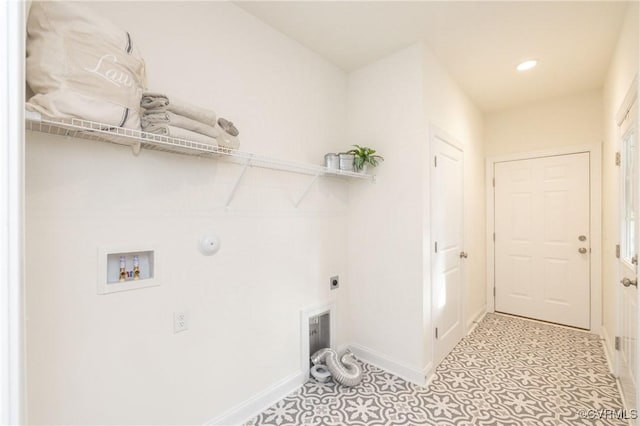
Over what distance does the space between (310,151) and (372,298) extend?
1.35m

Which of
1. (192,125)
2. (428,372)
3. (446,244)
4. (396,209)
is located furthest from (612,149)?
(192,125)

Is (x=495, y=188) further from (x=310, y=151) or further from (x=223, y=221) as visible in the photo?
(x=223, y=221)

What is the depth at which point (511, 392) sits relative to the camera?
2.07 m

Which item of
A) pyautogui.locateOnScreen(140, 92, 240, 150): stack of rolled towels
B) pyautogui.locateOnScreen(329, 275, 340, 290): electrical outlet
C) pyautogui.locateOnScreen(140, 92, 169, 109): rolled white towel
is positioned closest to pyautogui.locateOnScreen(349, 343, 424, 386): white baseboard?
pyautogui.locateOnScreen(329, 275, 340, 290): electrical outlet

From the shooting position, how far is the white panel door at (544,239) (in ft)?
10.5

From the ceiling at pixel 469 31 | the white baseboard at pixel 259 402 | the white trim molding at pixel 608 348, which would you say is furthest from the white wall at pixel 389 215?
the white trim molding at pixel 608 348

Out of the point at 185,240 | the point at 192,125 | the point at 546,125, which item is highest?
the point at 546,125

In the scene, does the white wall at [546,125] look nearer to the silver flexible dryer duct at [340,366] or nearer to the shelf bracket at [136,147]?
the silver flexible dryer duct at [340,366]

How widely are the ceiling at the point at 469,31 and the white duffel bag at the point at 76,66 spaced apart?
1022 millimetres

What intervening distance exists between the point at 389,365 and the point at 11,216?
2.47 metres

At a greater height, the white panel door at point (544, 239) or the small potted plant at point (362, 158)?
the small potted plant at point (362, 158)

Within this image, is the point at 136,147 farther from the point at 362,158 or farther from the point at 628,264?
the point at 628,264

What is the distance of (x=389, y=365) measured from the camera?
237 centimetres

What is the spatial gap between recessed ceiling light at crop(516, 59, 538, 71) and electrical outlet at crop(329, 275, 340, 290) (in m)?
2.47
